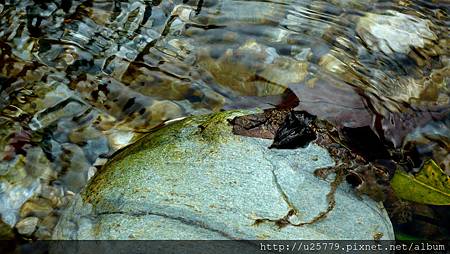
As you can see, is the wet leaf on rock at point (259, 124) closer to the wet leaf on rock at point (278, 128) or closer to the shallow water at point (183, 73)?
the wet leaf on rock at point (278, 128)

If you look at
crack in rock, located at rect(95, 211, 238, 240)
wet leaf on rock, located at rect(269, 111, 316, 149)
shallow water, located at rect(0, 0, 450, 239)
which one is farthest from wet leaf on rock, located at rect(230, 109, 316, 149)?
crack in rock, located at rect(95, 211, 238, 240)

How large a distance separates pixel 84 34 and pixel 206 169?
2.15 metres

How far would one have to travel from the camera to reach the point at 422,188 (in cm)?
321

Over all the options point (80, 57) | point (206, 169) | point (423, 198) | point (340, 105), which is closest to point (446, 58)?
point (340, 105)

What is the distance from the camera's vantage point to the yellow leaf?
316 cm

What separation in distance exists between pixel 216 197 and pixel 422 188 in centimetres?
141

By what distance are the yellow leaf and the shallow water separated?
0.30 meters

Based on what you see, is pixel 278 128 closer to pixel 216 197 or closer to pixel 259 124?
pixel 259 124

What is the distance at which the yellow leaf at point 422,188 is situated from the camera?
316 cm

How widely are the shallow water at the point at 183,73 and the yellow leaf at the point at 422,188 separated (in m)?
0.30

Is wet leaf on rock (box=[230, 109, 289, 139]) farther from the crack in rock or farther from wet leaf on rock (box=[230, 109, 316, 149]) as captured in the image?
the crack in rock

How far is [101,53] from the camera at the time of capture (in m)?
4.20

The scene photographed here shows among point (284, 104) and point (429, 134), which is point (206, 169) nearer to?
point (284, 104)

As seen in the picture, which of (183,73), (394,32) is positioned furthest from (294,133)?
(394,32)
